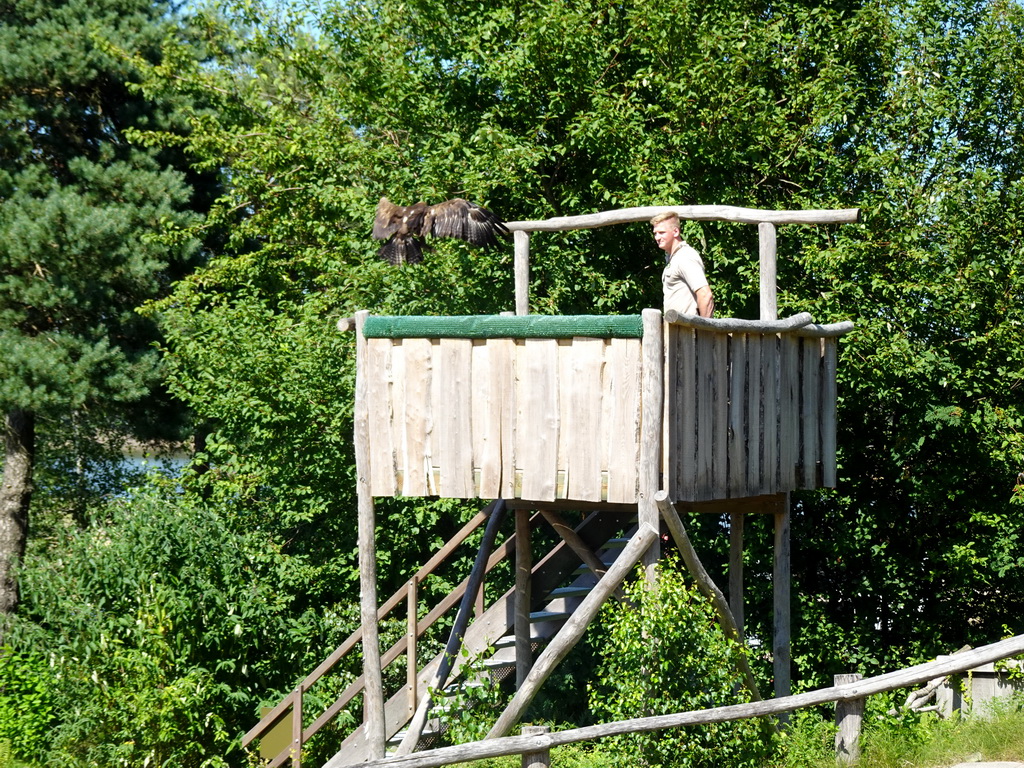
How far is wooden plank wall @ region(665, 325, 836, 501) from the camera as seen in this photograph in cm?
809

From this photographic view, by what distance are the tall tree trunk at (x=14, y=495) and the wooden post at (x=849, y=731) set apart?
14.2 m

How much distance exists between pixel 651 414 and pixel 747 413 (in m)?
1.53

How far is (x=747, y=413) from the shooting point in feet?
29.8

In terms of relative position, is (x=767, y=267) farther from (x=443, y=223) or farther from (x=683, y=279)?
(x=443, y=223)

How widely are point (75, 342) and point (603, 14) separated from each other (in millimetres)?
8686

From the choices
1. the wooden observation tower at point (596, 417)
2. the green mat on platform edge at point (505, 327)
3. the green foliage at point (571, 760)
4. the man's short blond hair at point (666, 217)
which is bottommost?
the green foliage at point (571, 760)

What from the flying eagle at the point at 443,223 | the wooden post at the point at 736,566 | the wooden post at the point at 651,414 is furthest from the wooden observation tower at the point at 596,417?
the flying eagle at the point at 443,223

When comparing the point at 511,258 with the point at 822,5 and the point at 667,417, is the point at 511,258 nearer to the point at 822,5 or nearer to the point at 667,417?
the point at 822,5

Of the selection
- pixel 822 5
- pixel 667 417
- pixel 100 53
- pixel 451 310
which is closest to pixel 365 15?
pixel 100 53

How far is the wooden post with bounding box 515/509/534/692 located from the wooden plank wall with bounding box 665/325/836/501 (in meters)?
2.36

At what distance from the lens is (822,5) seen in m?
14.2

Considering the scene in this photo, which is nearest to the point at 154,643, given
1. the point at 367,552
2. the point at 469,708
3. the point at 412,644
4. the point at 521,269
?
the point at 412,644

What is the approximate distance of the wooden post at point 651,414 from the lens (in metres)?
7.77

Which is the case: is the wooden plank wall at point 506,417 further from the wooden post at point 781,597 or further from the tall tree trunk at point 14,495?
the tall tree trunk at point 14,495
